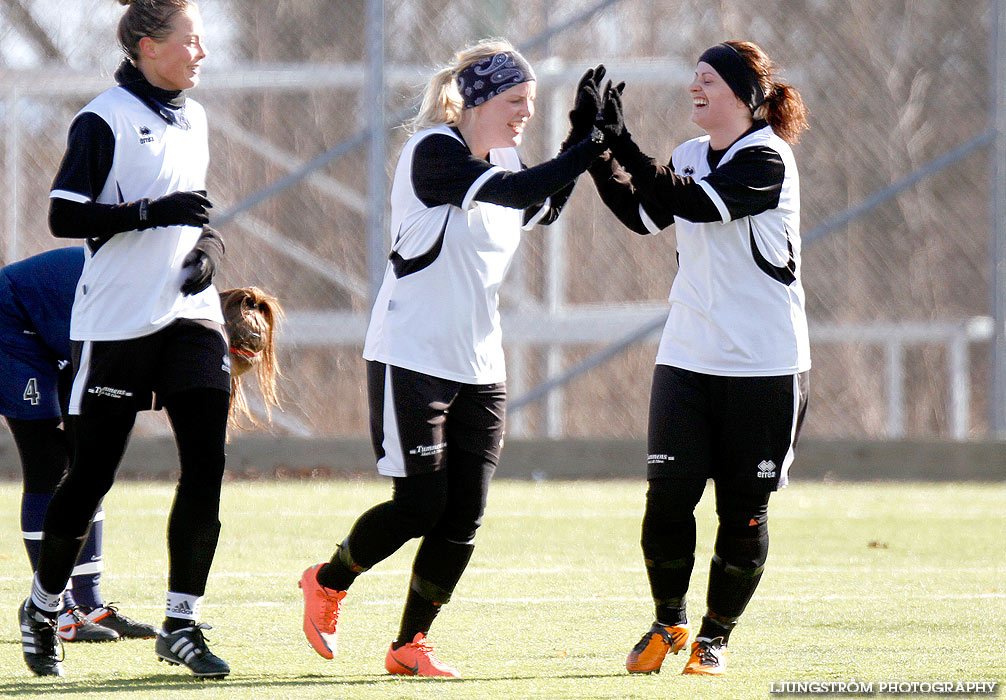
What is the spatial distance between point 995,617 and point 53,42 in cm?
934

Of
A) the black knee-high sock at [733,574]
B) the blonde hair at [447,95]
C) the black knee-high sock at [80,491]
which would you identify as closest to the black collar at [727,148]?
the blonde hair at [447,95]

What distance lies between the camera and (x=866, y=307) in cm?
1312

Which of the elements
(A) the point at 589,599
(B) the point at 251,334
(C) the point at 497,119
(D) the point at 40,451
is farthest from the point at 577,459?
(C) the point at 497,119

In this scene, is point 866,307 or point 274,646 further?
point 866,307

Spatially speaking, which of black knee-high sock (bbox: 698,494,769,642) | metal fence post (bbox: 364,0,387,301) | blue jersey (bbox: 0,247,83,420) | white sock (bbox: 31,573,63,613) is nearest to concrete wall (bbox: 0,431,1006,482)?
metal fence post (bbox: 364,0,387,301)

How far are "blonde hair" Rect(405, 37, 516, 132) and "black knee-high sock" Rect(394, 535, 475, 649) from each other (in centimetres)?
121

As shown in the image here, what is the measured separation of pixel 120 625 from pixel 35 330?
101 cm

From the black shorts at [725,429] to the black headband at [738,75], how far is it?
0.83 metres

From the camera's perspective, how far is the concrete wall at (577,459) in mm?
10180

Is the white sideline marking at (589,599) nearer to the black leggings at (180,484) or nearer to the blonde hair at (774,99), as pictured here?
the black leggings at (180,484)

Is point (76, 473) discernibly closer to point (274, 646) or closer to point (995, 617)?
point (274, 646)

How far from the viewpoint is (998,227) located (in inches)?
415

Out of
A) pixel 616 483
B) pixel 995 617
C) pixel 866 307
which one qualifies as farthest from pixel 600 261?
pixel 995 617

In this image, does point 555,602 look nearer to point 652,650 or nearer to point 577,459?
point 652,650
